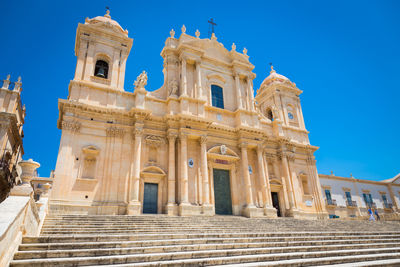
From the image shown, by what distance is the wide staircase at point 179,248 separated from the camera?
17.9ft

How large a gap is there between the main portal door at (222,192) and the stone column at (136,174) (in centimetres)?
561

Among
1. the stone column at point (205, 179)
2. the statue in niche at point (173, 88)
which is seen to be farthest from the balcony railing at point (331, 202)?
the statue in niche at point (173, 88)

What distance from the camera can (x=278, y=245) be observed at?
797 cm

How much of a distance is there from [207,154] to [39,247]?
13.0 meters

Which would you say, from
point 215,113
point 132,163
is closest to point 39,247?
point 132,163

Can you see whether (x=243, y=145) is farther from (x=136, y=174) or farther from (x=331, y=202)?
(x=331, y=202)

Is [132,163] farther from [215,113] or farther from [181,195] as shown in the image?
[215,113]

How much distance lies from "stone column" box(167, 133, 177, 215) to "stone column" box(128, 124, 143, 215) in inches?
73.1

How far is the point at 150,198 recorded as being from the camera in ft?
51.5

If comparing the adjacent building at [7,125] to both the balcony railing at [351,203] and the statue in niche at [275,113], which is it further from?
the balcony railing at [351,203]

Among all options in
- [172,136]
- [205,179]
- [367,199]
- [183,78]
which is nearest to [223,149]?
[205,179]

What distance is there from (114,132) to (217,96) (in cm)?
881

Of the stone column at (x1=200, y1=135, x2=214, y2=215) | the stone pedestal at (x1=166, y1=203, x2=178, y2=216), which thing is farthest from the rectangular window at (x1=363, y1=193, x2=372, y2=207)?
the stone pedestal at (x1=166, y1=203, x2=178, y2=216)

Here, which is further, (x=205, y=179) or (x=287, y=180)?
(x=287, y=180)
